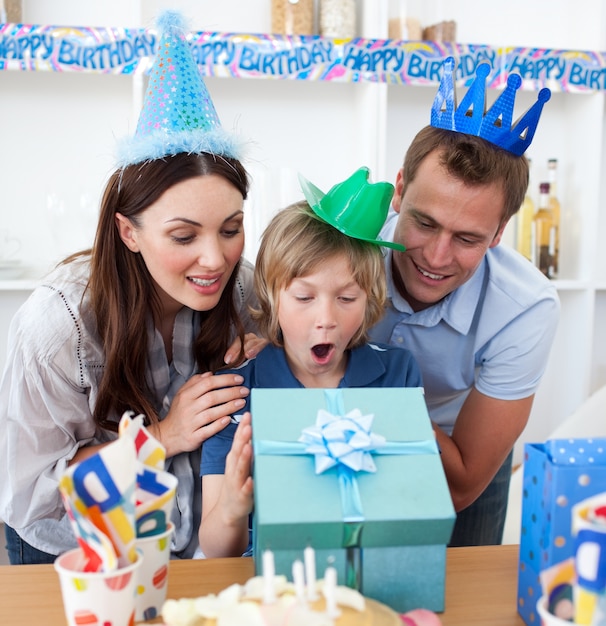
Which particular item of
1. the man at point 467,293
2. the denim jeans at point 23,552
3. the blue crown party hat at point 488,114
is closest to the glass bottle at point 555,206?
the man at point 467,293

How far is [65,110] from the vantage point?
2561mm

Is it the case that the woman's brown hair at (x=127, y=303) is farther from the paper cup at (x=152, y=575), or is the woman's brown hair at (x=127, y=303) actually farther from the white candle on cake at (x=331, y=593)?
the white candle on cake at (x=331, y=593)

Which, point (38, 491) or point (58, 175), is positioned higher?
point (58, 175)

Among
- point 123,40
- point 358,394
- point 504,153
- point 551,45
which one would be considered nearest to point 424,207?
point 504,153

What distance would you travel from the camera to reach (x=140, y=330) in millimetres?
1466

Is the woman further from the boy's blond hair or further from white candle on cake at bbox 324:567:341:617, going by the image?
white candle on cake at bbox 324:567:341:617

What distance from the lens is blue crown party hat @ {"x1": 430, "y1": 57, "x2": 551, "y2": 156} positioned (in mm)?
1355

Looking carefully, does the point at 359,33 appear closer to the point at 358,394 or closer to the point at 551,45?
the point at 551,45

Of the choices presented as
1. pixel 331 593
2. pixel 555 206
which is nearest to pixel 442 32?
pixel 555 206

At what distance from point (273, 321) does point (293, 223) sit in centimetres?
18

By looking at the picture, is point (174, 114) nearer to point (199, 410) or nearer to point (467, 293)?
point (199, 410)

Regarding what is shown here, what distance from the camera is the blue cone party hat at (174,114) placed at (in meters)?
1.36

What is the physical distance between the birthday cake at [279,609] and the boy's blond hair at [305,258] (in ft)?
2.11

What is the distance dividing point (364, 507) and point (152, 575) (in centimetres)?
23
